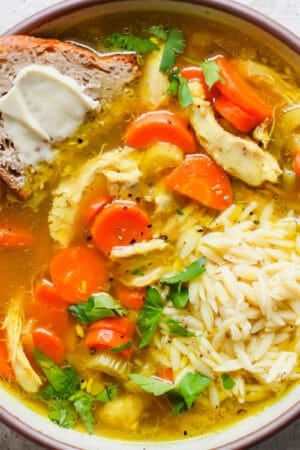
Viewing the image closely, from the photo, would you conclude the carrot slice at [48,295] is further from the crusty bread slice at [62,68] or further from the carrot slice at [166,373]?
the carrot slice at [166,373]

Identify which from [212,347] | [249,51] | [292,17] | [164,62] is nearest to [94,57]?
[164,62]

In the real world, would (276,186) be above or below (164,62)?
below

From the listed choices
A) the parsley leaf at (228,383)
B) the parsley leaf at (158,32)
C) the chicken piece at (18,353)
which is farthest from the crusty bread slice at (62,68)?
the parsley leaf at (228,383)

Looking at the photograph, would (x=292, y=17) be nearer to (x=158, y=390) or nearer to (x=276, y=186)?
(x=276, y=186)

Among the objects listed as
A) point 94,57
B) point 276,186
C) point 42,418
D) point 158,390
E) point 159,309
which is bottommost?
point 42,418

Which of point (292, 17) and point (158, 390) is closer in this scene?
point (158, 390)

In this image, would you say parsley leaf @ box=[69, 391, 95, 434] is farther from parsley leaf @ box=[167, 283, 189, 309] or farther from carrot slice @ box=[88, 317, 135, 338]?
parsley leaf @ box=[167, 283, 189, 309]

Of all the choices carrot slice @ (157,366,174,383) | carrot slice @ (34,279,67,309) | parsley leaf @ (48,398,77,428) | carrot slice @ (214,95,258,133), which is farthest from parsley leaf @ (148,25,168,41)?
parsley leaf @ (48,398,77,428)

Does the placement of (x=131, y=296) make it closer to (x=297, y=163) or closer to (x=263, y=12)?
(x=297, y=163)
